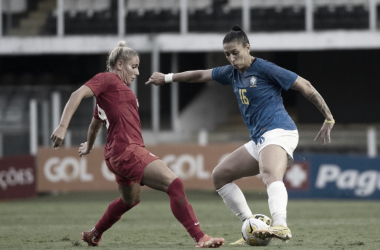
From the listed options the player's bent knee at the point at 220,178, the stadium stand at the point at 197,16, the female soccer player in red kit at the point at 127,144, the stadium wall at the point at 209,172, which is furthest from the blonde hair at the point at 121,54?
the stadium stand at the point at 197,16

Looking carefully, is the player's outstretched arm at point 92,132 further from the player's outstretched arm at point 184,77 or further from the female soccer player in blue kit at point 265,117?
the female soccer player in blue kit at point 265,117

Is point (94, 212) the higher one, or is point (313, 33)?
point (313, 33)

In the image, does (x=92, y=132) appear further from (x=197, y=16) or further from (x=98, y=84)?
(x=197, y=16)

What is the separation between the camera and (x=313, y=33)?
23.1 metres

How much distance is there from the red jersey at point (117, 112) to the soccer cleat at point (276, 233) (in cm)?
145

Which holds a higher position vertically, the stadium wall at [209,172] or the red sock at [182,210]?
the red sock at [182,210]

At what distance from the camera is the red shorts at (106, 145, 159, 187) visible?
7.71 meters

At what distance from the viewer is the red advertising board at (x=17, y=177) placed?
18.6 m

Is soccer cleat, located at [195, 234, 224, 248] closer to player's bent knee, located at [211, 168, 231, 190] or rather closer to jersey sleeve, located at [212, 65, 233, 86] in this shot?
player's bent knee, located at [211, 168, 231, 190]

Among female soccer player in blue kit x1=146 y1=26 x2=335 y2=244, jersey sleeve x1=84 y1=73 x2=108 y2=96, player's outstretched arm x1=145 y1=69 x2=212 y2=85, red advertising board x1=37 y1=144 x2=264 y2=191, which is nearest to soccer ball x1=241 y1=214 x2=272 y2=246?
female soccer player in blue kit x1=146 y1=26 x2=335 y2=244

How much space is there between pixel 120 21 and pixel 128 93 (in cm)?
1580

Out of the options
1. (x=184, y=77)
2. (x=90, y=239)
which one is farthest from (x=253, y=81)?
(x=90, y=239)

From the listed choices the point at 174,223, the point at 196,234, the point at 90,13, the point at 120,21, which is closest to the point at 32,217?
the point at 174,223

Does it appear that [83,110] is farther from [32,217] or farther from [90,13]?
[32,217]
